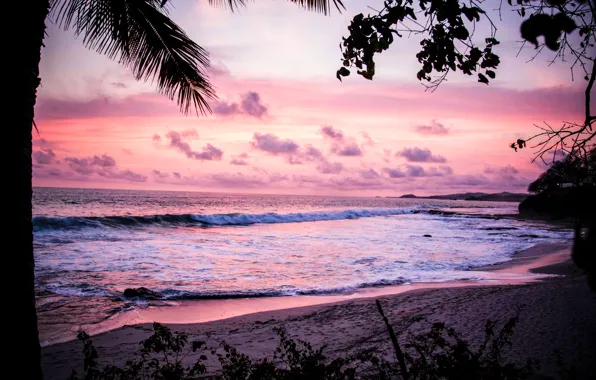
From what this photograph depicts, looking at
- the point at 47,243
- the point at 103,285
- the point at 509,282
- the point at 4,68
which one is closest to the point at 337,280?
the point at 509,282

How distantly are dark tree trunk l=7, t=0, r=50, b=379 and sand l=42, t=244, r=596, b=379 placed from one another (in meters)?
2.76

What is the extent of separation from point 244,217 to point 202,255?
77.6ft

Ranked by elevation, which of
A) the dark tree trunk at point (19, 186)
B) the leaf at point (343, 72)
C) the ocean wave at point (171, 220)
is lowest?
the ocean wave at point (171, 220)

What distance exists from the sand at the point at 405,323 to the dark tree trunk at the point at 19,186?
2.76 meters

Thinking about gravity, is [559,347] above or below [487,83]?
below

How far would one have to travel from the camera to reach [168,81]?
5414mm

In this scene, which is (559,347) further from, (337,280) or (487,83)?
(337,280)

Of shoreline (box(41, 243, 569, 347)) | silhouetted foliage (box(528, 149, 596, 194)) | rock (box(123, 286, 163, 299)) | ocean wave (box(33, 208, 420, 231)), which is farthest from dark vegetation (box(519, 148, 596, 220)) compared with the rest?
ocean wave (box(33, 208, 420, 231))

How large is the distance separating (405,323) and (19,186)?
5.86m

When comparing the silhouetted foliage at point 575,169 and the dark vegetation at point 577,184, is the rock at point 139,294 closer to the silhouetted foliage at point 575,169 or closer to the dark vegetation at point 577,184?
the dark vegetation at point 577,184

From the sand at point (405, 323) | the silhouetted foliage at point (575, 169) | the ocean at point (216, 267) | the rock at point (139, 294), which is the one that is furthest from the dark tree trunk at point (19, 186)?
the rock at point (139, 294)

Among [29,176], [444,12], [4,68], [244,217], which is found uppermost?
[444,12]

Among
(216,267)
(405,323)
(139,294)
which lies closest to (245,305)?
(139,294)

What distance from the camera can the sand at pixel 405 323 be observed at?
500 cm
